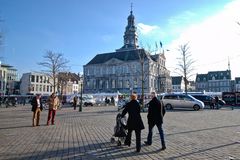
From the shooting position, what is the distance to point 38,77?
118 meters

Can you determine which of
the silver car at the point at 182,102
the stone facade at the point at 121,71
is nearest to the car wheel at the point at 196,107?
the silver car at the point at 182,102

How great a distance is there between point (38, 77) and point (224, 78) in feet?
286

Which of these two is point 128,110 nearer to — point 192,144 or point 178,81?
point 192,144

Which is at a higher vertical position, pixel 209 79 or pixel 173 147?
pixel 209 79

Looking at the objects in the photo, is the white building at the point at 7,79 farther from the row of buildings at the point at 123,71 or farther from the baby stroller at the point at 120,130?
the baby stroller at the point at 120,130

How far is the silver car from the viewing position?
3017 cm

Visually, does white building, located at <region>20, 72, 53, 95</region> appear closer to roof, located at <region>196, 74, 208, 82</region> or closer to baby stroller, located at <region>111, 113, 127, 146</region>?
Result: roof, located at <region>196, 74, 208, 82</region>

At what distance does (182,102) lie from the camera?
31.0 meters

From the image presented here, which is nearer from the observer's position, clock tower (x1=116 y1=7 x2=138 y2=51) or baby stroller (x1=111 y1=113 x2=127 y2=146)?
baby stroller (x1=111 y1=113 x2=127 y2=146)

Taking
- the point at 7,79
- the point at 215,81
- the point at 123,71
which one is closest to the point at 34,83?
the point at 7,79

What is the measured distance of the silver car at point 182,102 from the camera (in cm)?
3017

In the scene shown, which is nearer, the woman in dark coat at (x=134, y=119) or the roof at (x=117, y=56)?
the woman in dark coat at (x=134, y=119)

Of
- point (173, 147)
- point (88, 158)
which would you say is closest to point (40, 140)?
point (88, 158)

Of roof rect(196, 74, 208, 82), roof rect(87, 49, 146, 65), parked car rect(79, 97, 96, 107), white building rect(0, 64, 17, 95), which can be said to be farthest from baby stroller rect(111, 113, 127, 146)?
roof rect(196, 74, 208, 82)
